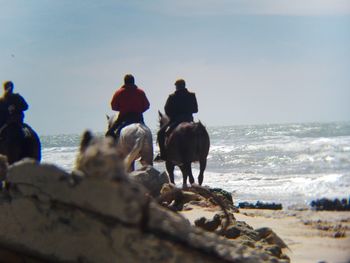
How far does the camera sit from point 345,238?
9102mm

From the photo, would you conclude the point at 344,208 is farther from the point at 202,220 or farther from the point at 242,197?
the point at 202,220

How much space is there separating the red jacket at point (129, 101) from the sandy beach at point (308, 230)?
298 centimetres

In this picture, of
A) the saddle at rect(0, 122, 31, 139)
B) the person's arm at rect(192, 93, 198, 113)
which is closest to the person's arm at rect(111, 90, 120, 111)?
the person's arm at rect(192, 93, 198, 113)

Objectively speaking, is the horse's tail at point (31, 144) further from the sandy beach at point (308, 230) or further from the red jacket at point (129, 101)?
the red jacket at point (129, 101)

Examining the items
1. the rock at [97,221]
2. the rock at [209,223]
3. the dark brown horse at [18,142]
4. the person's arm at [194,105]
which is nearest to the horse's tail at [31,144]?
the dark brown horse at [18,142]

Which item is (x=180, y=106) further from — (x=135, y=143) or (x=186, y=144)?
(x=135, y=143)

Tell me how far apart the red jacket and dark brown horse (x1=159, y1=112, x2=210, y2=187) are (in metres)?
0.97

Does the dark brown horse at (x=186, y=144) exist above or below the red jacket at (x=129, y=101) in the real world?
below

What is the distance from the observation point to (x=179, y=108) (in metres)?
13.1

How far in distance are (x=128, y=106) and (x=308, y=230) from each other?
4218 millimetres

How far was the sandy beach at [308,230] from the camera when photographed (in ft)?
22.7

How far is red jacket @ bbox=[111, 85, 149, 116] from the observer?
12086 mm

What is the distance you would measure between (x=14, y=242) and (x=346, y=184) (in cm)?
1595

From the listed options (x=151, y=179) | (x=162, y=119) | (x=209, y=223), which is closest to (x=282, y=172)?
(x=162, y=119)
